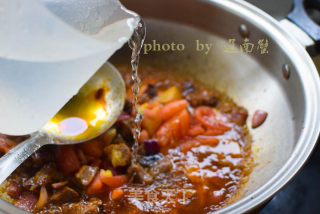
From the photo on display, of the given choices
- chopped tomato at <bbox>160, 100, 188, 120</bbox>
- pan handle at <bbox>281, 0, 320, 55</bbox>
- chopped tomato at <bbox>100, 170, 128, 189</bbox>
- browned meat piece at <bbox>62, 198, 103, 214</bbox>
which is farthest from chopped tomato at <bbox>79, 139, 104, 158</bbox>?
pan handle at <bbox>281, 0, 320, 55</bbox>

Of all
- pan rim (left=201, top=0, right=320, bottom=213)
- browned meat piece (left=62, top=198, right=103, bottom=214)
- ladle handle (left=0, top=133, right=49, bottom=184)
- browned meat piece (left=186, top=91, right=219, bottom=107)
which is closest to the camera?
pan rim (left=201, top=0, right=320, bottom=213)

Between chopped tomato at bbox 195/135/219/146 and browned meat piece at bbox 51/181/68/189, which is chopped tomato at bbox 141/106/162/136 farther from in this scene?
browned meat piece at bbox 51/181/68/189

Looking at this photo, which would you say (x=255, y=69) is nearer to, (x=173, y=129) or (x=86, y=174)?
(x=173, y=129)

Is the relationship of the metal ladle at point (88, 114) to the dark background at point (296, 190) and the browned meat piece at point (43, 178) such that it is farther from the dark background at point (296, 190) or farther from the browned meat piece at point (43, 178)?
the dark background at point (296, 190)

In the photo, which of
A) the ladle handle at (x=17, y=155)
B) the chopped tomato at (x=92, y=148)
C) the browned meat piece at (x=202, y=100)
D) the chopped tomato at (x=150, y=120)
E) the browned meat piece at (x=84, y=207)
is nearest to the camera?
the ladle handle at (x=17, y=155)

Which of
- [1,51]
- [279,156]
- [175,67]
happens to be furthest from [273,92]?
[1,51]

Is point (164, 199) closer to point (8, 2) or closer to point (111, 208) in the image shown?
point (111, 208)

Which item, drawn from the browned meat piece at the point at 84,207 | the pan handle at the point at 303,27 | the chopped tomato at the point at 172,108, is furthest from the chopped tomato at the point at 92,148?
the pan handle at the point at 303,27
